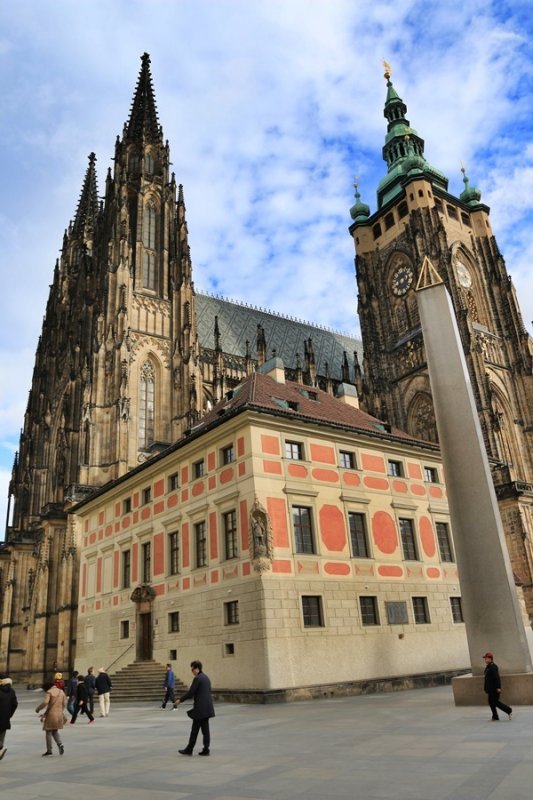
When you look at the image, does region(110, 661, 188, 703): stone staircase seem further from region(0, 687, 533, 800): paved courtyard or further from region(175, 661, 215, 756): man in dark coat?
region(175, 661, 215, 756): man in dark coat

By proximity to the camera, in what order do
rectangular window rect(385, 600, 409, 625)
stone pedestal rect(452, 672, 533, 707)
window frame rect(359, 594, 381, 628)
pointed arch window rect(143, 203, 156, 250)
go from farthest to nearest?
pointed arch window rect(143, 203, 156, 250) → rectangular window rect(385, 600, 409, 625) → window frame rect(359, 594, 381, 628) → stone pedestal rect(452, 672, 533, 707)

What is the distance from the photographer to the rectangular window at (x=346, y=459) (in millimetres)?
23875

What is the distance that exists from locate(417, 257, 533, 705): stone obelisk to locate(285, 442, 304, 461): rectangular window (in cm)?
727

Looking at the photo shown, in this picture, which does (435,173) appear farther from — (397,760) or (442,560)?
(397,760)

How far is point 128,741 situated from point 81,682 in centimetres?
757

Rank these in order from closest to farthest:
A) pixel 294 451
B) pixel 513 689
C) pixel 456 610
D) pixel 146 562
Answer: pixel 513 689 → pixel 294 451 → pixel 456 610 → pixel 146 562

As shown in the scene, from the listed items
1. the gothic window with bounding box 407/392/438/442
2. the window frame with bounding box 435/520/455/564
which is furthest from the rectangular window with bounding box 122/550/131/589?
the gothic window with bounding box 407/392/438/442

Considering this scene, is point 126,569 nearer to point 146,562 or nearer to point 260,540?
point 146,562

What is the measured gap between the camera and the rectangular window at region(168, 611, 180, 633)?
77.2 feet

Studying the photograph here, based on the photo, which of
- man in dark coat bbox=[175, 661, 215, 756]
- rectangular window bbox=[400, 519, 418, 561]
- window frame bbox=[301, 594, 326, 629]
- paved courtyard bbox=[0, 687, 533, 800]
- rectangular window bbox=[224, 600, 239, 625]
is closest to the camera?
paved courtyard bbox=[0, 687, 533, 800]

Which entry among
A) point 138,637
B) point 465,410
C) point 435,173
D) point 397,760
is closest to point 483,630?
point 465,410

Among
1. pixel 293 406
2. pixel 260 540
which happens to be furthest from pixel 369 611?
pixel 293 406

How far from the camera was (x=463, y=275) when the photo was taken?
55.6m

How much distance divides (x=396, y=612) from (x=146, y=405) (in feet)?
89.9
